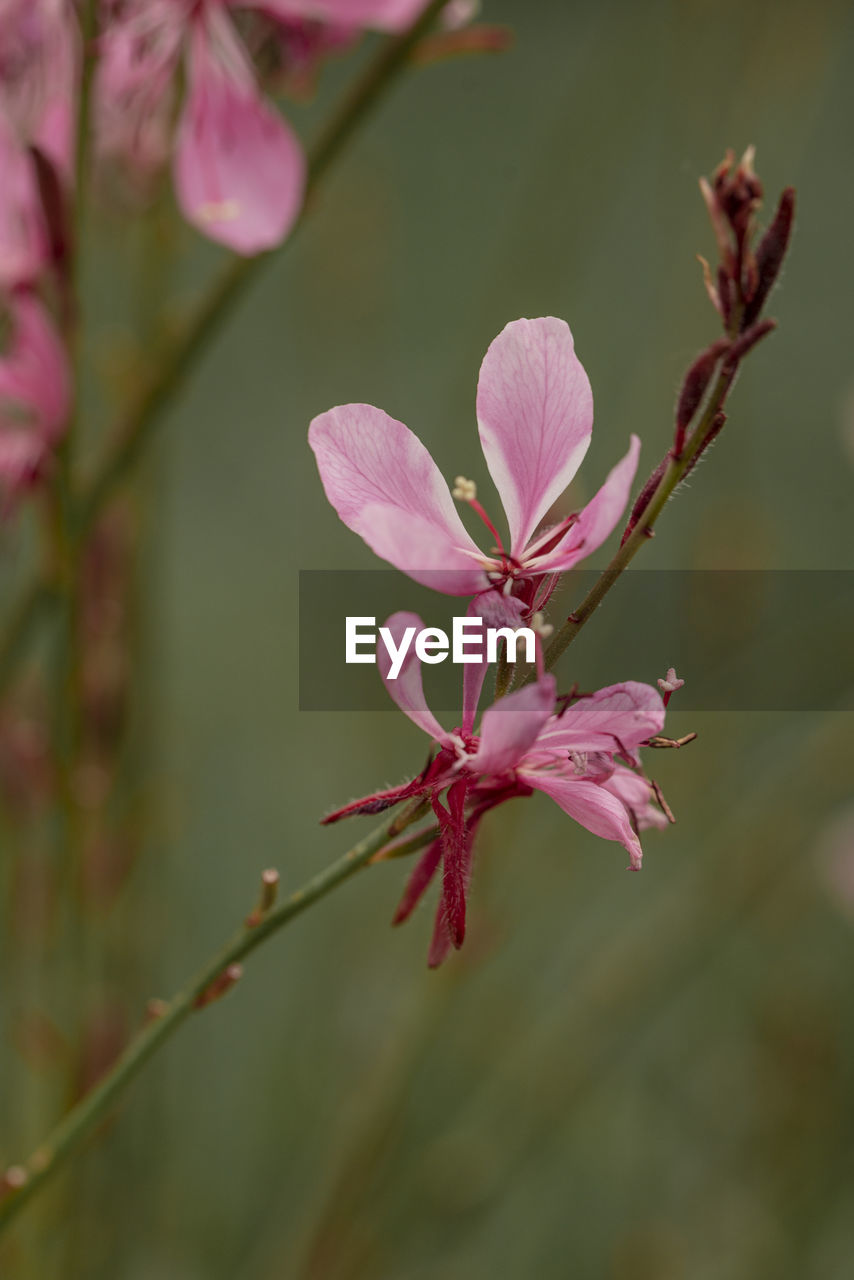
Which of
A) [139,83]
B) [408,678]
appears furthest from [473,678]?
[139,83]

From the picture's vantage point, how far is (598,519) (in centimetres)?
21

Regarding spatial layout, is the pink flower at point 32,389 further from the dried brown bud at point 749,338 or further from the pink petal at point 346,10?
the dried brown bud at point 749,338

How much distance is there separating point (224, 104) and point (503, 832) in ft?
1.16

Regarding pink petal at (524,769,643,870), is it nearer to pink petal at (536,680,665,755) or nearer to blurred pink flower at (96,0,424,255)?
pink petal at (536,680,665,755)

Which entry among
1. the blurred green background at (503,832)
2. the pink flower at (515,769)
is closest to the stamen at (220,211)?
the blurred green background at (503,832)

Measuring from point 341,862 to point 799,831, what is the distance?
585 mm

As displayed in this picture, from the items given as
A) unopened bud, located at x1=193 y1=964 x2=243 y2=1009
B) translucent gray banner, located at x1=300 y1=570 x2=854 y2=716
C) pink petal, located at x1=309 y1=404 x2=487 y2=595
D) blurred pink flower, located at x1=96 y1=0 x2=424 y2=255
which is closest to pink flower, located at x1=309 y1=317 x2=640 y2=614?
pink petal, located at x1=309 y1=404 x2=487 y2=595

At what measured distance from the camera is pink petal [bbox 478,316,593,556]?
23 cm

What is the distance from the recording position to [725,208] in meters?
0.21

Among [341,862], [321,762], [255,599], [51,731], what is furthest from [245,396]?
[341,862]

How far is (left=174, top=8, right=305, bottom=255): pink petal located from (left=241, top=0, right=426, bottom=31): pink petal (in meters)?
0.02

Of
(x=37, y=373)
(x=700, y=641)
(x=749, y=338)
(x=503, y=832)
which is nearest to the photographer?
(x=749, y=338)

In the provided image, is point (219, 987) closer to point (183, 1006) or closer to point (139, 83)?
point (183, 1006)

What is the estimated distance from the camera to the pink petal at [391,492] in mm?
214
